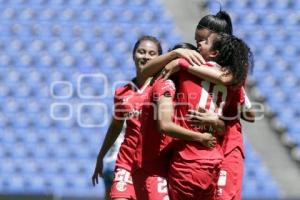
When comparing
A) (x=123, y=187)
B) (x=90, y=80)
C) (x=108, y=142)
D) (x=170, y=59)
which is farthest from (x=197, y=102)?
(x=90, y=80)

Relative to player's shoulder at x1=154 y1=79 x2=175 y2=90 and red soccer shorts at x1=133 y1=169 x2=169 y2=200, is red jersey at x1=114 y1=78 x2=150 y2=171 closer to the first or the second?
red soccer shorts at x1=133 y1=169 x2=169 y2=200

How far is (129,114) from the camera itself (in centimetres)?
533

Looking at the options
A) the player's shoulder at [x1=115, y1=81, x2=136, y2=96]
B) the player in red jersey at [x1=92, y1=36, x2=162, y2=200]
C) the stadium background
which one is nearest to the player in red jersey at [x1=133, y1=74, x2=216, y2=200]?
the player in red jersey at [x1=92, y1=36, x2=162, y2=200]

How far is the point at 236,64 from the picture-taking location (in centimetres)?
439

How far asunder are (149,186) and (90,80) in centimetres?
714

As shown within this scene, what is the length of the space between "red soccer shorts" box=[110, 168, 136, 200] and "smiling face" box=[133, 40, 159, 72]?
830 mm

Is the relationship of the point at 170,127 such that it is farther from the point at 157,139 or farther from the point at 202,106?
the point at 157,139

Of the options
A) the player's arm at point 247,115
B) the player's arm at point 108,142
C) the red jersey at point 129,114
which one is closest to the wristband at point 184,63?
the player's arm at point 247,115

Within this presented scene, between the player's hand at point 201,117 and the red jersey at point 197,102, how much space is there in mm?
22

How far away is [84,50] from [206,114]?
26.2 ft

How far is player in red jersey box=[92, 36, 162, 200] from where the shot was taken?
5117 millimetres

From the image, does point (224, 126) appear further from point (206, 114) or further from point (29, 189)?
point (29, 189)

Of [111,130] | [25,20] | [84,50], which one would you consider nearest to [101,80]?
[84,50]

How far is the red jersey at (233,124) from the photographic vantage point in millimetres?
4594
